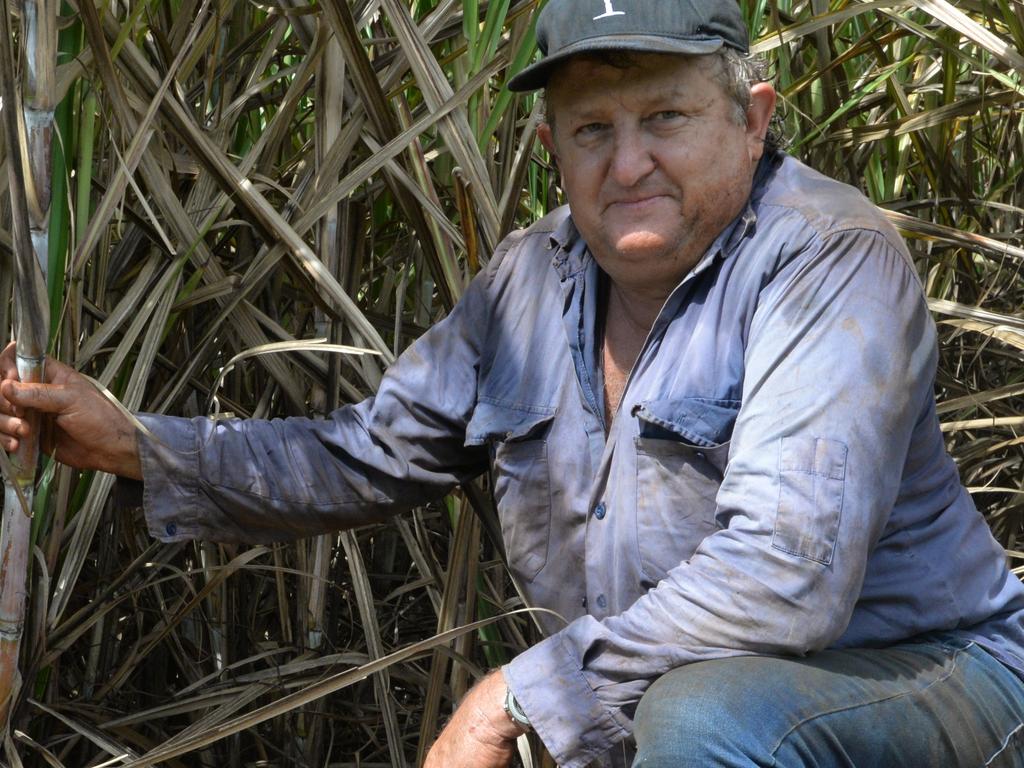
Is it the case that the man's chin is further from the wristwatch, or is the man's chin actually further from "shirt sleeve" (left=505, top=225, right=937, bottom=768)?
the wristwatch

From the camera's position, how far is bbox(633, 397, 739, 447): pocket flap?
1764 mm

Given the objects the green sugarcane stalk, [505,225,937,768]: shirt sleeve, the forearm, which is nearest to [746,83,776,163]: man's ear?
[505,225,937,768]: shirt sleeve

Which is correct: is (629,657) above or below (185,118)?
below

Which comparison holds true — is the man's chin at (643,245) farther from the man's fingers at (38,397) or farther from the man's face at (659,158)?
the man's fingers at (38,397)

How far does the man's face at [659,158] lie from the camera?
5.96 feet

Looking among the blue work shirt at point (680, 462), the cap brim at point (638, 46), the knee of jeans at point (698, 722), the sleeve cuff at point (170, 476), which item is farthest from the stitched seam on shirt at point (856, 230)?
the sleeve cuff at point (170, 476)


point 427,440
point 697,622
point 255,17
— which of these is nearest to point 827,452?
point 697,622

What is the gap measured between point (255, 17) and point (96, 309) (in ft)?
1.99

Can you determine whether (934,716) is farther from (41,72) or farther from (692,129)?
(41,72)

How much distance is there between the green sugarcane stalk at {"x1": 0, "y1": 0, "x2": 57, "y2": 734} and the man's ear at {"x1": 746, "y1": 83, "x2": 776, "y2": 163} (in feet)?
2.89

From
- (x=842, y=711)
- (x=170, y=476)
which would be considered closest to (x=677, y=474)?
(x=842, y=711)

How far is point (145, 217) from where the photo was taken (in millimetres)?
2152

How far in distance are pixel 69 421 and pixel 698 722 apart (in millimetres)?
855

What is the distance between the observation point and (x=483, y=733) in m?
1.67
